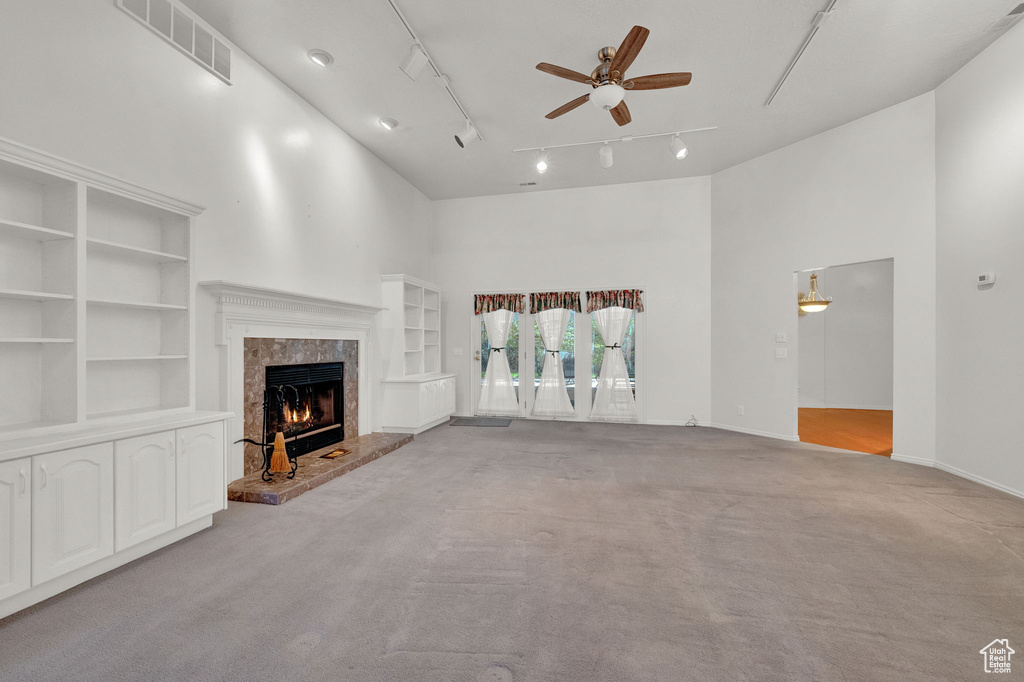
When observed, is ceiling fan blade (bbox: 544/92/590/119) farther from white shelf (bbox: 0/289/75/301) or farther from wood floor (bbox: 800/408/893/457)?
wood floor (bbox: 800/408/893/457)

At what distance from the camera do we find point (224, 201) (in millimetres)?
3584

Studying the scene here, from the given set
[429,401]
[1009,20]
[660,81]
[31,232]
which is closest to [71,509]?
[31,232]

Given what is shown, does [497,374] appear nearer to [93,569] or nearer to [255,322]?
[255,322]

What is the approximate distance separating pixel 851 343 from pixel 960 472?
4.84 metres

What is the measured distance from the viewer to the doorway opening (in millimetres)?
7988

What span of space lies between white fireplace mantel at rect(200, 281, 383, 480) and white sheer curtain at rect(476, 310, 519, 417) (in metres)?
2.63

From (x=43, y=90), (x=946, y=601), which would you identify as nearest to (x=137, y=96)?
(x=43, y=90)

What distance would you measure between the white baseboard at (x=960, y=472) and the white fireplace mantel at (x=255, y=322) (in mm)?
6203

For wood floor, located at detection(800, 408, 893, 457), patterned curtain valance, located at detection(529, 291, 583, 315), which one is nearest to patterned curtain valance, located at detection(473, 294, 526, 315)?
patterned curtain valance, located at detection(529, 291, 583, 315)

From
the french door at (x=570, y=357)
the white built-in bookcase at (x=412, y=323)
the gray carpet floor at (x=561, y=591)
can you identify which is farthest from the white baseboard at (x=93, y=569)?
the french door at (x=570, y=357)

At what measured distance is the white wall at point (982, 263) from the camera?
3561mm

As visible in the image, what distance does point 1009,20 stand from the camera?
11.3ft

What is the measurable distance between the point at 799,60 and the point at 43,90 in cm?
546

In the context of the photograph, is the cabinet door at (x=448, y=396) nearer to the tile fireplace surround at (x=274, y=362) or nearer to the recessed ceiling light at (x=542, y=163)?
the tile fireplace surround at (x=274, y=362)
